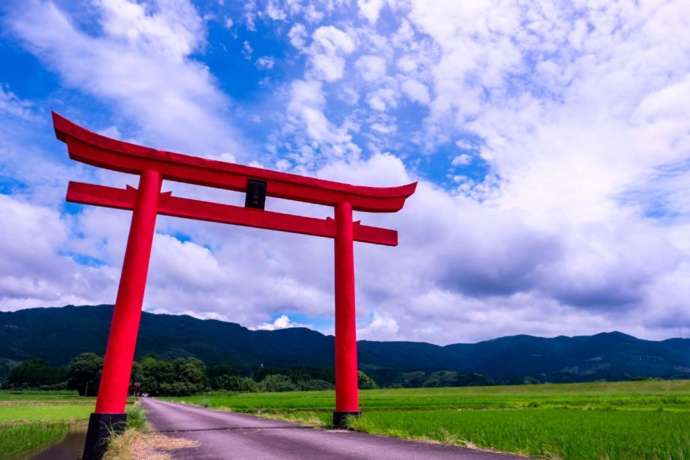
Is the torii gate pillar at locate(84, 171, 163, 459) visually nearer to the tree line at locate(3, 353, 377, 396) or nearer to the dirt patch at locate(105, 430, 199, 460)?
the dirt patch at locate(105, 430, 199, 460)

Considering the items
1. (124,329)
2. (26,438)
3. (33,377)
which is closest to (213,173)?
(124,329)

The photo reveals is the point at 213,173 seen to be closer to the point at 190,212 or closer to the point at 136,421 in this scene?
the point at 190,212

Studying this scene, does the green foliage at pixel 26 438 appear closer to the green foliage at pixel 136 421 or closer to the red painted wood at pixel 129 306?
the green foliage at pixel 136 421

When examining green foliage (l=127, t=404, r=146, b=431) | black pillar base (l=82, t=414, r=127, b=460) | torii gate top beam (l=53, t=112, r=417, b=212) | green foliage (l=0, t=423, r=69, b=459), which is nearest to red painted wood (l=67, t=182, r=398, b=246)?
torii gate top beam (l=53, t=112, r=417, b=212)

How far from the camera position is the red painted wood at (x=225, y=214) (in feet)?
34.5

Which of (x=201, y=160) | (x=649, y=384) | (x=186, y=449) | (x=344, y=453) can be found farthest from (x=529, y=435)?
(x=649, y=384)

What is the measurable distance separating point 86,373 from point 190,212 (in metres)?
61.8

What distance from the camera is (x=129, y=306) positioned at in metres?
9.31

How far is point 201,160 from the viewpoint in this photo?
11.4m

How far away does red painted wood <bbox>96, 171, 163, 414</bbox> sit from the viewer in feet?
28.9

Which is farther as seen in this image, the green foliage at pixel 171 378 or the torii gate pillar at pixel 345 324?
the green foliage at pixel 171 378

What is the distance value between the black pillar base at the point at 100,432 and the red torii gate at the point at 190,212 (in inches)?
0.7

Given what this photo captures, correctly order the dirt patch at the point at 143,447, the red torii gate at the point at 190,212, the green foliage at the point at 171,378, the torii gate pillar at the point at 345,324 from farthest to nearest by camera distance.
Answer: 1. the green foliage at the point at 171,378
2. the torii gate pillar at the point at 345,324
3. the red torii gate at the point at 190,212
4. the dirt patch at the point at 143,447

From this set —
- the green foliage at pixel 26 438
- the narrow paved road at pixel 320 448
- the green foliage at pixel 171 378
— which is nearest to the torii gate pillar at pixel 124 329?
the narrow paved road at pixel 320 448
